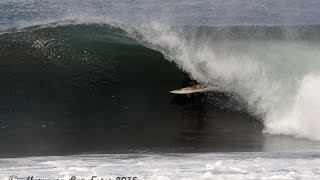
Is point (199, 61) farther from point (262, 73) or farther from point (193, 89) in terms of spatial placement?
point (262, 73)

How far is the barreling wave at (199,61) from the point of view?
1152 centimetres

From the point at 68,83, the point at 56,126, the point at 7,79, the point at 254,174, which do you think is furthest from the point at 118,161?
the point at 7,79

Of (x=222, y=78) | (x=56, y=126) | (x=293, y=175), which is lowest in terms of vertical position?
(x=293, y=175)

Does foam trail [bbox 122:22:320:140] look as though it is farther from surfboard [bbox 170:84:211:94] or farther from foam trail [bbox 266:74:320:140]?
surfboard [bbox 170:84:211:94]

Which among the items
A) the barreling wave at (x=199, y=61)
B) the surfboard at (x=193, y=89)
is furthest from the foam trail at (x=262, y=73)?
the surfboard at (x=193, y=89)

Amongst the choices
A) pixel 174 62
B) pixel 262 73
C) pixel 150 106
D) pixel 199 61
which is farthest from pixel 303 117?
pixel 174 62

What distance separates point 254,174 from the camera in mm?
7668

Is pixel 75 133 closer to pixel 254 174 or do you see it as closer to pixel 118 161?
pixel 118 161

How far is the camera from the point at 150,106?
12.3 meters

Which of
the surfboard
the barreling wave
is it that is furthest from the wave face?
the surfboard

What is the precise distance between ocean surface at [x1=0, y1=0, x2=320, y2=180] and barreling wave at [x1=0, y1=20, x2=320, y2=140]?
0.10ft

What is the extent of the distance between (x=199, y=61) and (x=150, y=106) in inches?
84.9

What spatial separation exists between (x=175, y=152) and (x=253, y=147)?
1314 mm

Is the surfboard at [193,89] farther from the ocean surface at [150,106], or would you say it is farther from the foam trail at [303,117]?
the foam trail at [303,117]
